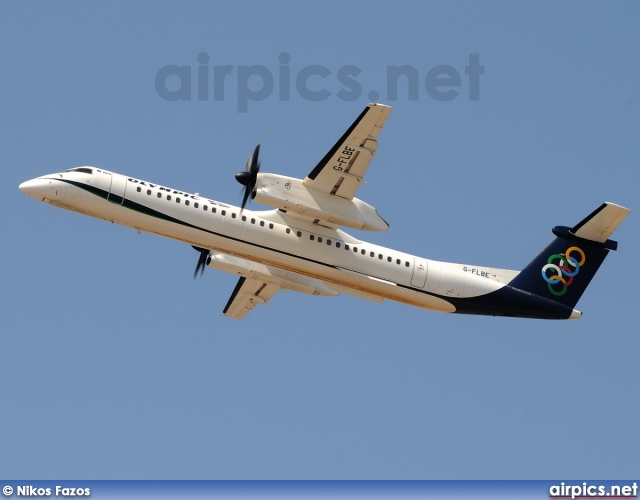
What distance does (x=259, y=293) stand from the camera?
4188cm

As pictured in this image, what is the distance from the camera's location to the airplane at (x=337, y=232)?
35.7m

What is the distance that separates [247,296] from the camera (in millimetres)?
42188

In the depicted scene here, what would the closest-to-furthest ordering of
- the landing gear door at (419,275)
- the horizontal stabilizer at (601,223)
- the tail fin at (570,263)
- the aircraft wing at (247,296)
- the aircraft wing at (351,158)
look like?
the aircraft wing at (351,158) → the landing gear door at (419,275) → the horizontal stabilizer at (601,223) → the tail fin at (570,263) → the aircraft wing at (247,296)

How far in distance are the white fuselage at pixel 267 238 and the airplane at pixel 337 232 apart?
0.03 metres

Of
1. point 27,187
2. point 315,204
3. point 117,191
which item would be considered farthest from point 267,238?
point 27,187

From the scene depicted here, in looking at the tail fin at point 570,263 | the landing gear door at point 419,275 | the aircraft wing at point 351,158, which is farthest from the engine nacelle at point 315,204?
the tail fin at point 570,263

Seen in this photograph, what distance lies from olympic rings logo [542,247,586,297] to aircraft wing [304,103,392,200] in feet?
26.7

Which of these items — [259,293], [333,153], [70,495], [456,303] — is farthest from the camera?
[259,293]

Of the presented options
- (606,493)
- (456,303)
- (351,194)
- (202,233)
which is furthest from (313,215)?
(606,493)

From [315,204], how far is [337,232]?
1.67m

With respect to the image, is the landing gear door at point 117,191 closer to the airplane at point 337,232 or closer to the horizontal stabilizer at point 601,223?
the airplane at point 337,232

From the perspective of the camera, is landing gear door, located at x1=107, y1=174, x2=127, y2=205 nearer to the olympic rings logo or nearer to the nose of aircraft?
the nose of aircraft

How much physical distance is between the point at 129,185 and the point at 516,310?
14438mm

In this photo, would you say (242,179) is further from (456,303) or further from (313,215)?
(456,303)
